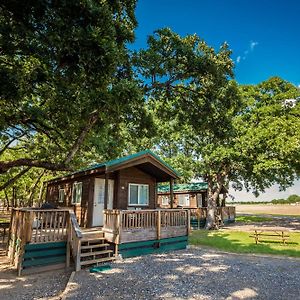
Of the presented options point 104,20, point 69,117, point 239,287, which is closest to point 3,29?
point 104,20

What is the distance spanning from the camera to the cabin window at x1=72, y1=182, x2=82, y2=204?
1465 cm

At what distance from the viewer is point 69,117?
10.3 meters

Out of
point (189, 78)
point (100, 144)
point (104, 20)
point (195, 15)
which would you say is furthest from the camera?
point (100, 144)

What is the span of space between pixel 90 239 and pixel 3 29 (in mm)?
7948

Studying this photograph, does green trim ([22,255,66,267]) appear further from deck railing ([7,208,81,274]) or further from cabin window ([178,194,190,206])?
cabin window ([178,194,190,206])

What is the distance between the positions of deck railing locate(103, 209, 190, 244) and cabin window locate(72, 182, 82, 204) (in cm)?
403

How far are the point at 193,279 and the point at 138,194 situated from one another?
7511 mm

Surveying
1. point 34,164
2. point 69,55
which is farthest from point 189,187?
point 69,55

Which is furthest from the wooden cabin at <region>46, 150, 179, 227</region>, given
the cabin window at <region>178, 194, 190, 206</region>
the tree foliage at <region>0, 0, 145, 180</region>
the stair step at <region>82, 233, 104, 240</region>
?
the cabin window at <region>178, 194, 190, 206</region>

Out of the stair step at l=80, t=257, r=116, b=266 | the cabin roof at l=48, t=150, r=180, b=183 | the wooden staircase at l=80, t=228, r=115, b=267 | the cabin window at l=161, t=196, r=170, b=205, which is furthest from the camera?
the cabin window at l=161, t=196, r=170, b=205

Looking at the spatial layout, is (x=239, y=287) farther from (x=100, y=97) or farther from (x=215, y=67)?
(x=215, y=67)

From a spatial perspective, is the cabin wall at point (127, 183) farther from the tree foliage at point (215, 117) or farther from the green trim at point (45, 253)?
the green trim at point (45, 253)

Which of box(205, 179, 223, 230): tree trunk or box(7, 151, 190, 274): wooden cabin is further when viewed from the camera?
box(205, 179, 223, 230): tree trunk

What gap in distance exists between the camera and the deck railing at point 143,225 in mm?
10422
